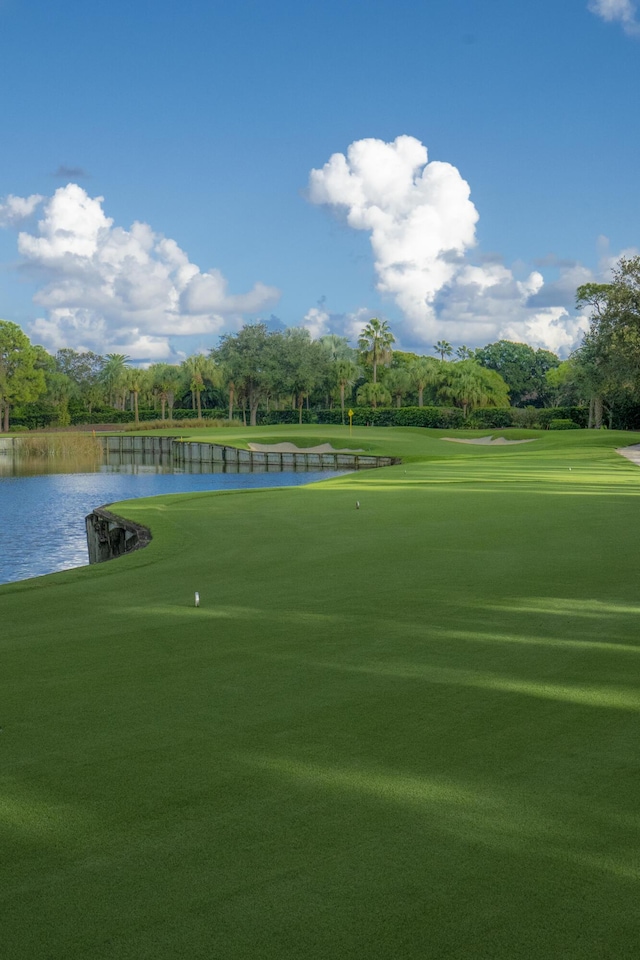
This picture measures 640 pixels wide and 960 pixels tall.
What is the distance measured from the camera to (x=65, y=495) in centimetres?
3672

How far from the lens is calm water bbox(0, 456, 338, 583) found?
2062 centimetres

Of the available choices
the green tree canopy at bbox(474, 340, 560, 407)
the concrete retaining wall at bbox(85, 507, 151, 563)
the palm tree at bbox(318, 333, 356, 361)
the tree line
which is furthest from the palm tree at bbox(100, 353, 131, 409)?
the concrete retaining wall at bbox(85, 507, 151, 563)

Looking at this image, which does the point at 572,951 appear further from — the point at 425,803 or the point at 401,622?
the point at 401,622

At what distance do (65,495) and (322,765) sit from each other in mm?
34209

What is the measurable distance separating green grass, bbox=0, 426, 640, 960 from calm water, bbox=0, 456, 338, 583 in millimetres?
11550

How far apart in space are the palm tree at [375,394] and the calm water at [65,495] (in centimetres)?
4298

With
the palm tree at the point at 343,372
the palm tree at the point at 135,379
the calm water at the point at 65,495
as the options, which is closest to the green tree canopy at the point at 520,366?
the palm tree at the point at 343,372

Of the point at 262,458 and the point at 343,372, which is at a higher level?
the point at 343,372

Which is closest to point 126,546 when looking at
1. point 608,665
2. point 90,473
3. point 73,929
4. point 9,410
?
point 608,665

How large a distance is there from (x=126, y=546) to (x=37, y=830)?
11.0 m

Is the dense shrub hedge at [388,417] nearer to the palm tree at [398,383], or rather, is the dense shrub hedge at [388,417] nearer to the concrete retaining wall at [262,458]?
the palm tree at [398,383]

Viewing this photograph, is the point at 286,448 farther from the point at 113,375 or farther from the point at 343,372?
the point at 113,375

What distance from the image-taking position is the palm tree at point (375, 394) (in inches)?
4093

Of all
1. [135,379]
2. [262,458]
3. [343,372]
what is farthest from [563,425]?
[135,379]
